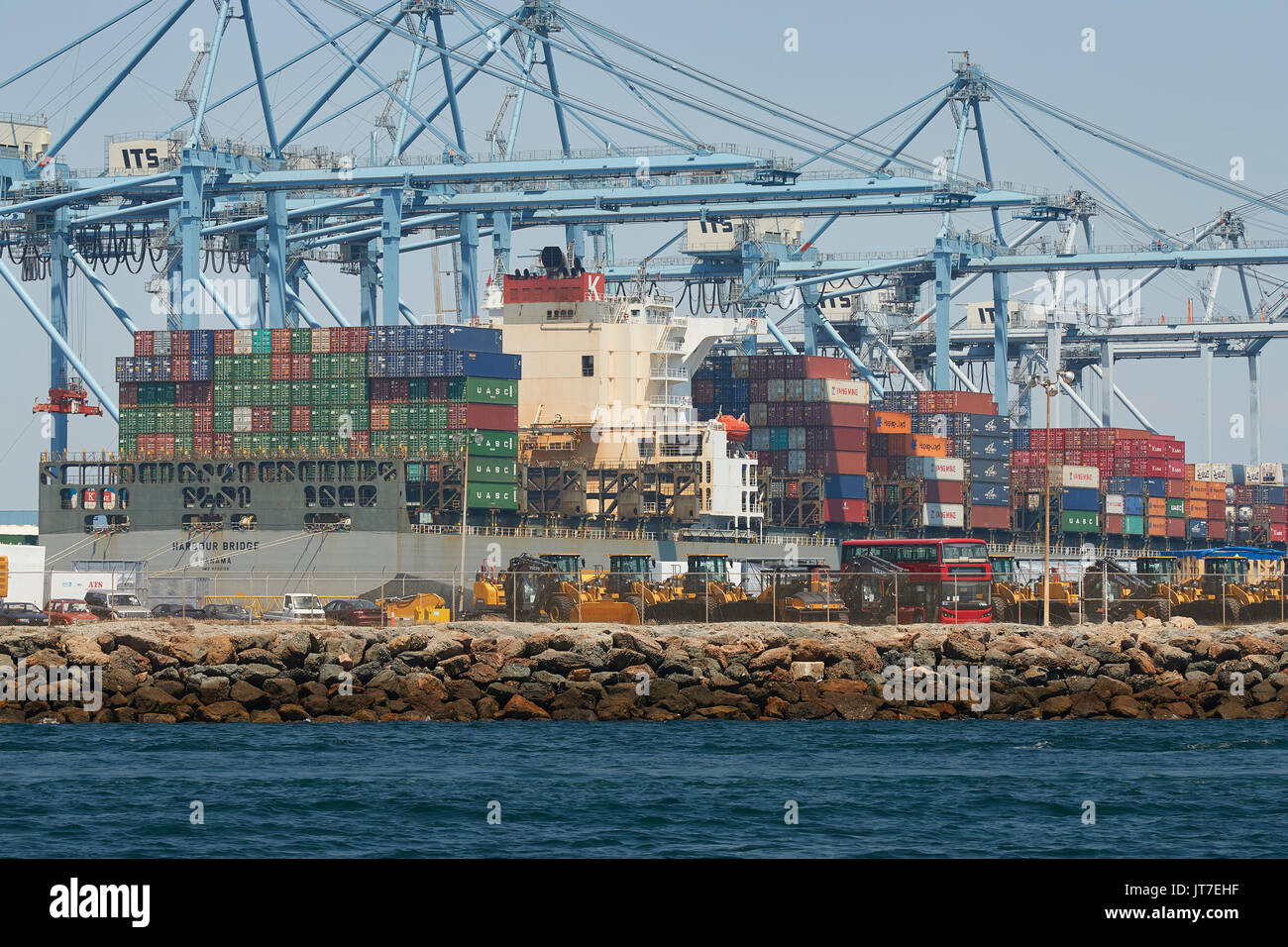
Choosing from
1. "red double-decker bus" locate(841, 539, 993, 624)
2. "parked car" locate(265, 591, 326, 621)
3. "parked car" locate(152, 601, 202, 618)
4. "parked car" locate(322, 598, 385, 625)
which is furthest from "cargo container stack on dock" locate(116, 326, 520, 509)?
"red double-decker bus" locate(841, 539, 993, 624)

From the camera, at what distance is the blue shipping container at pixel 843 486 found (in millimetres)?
99375

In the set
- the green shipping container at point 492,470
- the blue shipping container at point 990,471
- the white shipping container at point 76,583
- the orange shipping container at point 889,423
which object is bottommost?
the white shipping container at point 76,583

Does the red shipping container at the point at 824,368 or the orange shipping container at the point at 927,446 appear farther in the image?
the orange shipping container at the point at 927,446

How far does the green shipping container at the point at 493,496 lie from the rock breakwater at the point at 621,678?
1483 inches

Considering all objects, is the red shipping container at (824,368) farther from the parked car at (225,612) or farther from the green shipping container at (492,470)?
the parked car at (225,612)

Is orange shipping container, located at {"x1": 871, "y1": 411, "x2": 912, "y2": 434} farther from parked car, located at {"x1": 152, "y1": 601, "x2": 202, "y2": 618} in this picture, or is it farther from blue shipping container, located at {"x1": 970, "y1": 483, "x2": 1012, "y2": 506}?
parked car, located at {"x1": 152, "y1": 601, "x2": 202, "y2": 618}

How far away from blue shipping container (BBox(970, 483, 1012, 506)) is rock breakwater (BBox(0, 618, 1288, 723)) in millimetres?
72354

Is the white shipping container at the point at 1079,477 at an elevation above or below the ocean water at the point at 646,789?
above

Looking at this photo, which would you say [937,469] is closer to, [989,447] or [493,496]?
[989,447]

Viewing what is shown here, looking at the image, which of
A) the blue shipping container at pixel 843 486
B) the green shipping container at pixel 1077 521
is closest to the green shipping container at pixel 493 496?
the blue shipping container at pixel 843 486

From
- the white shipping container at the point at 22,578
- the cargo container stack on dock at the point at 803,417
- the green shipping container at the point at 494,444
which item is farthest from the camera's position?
the cargo container stack on dock at the point at 803,417

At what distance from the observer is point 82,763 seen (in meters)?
31.2

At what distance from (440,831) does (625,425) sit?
65.8m

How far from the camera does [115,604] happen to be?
54.8 meters
